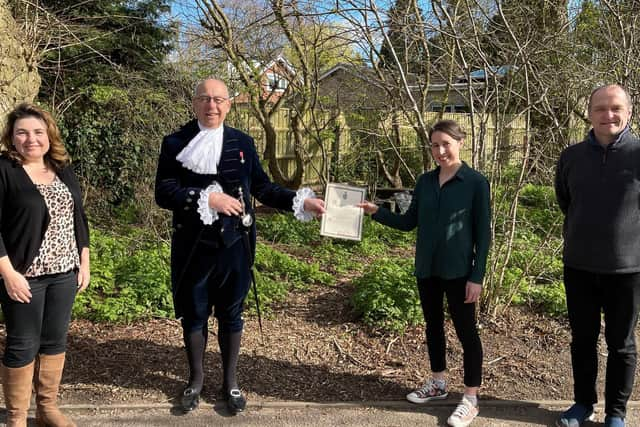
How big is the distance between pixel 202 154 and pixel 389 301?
2.23 metres

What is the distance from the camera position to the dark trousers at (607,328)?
9.55 feet

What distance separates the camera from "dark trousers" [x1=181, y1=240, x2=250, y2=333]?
314cm

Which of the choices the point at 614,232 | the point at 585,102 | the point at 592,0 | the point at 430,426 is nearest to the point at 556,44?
the point at 585,102

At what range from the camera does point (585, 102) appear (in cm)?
491

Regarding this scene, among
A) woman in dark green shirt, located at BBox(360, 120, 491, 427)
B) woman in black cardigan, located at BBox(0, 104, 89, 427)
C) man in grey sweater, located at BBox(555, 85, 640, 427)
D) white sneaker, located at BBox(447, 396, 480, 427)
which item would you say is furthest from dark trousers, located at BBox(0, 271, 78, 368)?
man in grey sweater, located at BBox(555, 85, 640, 427)

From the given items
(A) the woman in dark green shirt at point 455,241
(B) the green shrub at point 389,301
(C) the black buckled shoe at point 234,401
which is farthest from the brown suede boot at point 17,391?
(B) the green shrub at point 389,301

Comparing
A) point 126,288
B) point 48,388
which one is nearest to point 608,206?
point 48,388

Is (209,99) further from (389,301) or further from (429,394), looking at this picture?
(389,301)

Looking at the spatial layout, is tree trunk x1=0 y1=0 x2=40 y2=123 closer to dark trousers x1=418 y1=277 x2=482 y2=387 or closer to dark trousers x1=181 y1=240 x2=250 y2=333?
dark trousers x1=181 y1=240 x2=250 y2=333

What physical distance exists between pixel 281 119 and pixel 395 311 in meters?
7.48

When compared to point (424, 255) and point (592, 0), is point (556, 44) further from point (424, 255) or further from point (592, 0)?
point (424, 255)

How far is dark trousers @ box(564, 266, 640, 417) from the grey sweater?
0.35ft

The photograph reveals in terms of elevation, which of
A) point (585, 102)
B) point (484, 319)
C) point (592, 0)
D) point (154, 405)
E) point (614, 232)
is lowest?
point (154, 405)

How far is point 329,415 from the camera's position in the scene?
3.36 m
